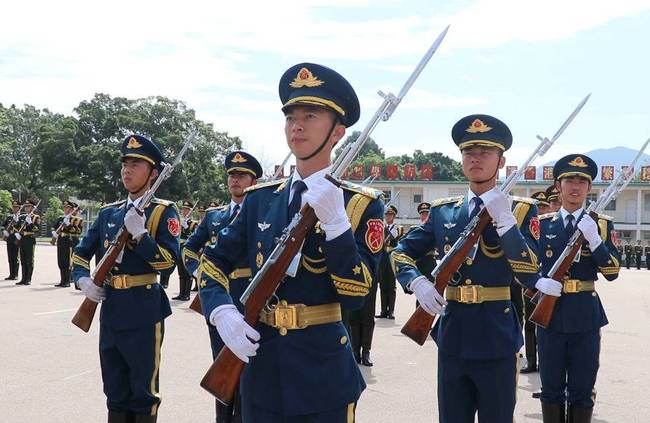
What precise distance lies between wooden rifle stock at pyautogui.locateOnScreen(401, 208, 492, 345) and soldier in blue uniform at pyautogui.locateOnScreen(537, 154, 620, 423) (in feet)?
5.30

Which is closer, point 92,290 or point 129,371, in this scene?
point 129,371

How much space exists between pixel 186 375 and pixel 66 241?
10.9 meters

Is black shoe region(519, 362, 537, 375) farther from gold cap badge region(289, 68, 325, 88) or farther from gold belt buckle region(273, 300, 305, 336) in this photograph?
gold cap badge region(289, 68, 325, 88)

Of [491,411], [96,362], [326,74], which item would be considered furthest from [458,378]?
[96,362]

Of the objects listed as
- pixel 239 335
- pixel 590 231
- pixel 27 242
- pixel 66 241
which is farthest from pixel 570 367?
pixel 27 242

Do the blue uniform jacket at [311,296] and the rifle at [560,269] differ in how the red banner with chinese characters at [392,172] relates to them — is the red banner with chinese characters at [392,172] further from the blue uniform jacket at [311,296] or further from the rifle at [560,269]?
the blue uniform jacket at [311,296]

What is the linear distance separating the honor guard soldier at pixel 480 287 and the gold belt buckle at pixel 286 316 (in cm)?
143

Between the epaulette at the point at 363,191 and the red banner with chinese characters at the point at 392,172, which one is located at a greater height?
the red banner with chinese characters at the point at 392,172

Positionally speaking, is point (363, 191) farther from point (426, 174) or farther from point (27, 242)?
point (426, 174)

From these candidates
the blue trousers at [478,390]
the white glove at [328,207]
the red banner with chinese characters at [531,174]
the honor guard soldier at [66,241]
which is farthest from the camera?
the red banner with chinese characters at [531,174]

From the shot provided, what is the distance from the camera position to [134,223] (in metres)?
4.99

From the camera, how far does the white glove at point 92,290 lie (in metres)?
5.14

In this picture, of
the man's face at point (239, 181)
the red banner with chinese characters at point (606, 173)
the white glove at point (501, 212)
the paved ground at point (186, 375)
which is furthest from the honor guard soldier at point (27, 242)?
the red banner with chinese characters at point (606, 173)

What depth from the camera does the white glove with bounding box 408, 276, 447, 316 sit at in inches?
164
